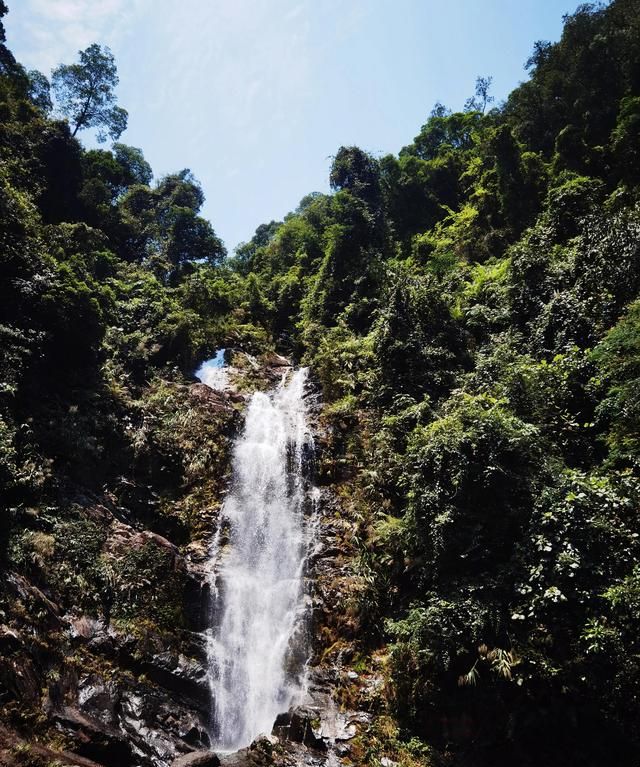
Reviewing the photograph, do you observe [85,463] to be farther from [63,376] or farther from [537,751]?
[537,751]

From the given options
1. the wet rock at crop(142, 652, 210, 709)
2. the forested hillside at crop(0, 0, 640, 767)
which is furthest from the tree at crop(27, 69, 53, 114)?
the wet rock at crop(142, 652, 210, 709)

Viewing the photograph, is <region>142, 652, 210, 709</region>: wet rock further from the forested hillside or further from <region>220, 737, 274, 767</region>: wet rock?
<region>220, 737, 274, 767</region>: wet rock

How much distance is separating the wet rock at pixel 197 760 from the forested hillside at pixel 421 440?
2.31 m

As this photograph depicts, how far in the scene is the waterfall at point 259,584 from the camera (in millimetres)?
11344

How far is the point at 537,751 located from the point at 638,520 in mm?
4400

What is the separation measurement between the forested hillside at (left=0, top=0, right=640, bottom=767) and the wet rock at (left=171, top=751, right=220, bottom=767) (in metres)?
2.31

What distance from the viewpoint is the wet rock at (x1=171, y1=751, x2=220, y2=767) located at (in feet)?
27.3

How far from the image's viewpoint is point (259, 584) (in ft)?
45.2

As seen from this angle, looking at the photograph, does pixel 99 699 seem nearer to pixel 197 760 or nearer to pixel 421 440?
pixel 197 760

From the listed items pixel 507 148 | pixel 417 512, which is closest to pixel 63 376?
pixel 417 512

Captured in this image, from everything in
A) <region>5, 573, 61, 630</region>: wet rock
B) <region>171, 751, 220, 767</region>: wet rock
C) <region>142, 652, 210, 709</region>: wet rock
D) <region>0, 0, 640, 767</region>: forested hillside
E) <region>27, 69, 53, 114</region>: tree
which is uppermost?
<region>27, 69, 53, 114</region>: tree

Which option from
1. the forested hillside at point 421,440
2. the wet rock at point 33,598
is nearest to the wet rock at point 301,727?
the forested hillside at point 421,440

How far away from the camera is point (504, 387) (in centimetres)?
1233

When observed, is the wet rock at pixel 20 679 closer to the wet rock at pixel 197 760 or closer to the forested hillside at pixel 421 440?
the forested hillside at pixel 421 440
